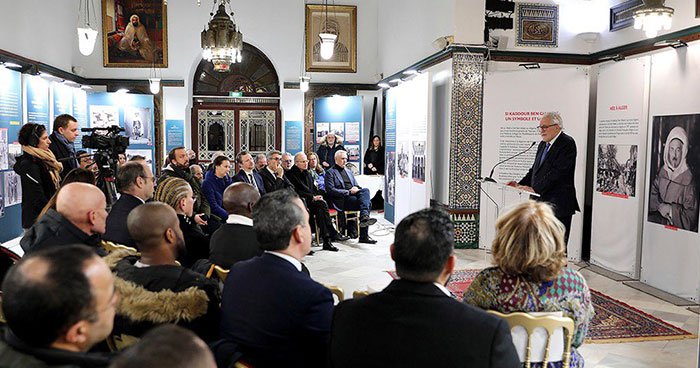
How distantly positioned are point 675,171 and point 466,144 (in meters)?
2.86

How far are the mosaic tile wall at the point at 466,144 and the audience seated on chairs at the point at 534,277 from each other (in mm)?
5906

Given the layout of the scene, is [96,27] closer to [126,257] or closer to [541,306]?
[126,257]

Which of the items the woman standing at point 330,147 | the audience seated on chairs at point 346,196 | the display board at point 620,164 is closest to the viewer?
the display board at point 620,164

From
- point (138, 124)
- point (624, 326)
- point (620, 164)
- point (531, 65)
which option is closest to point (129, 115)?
point (138, 124)

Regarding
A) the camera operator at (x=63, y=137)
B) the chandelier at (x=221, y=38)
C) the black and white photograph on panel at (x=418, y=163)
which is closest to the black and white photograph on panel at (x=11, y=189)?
the camera operator at (x=63, y=137)

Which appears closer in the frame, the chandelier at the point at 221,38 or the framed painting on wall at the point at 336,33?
the chandelier at the point at 221,38

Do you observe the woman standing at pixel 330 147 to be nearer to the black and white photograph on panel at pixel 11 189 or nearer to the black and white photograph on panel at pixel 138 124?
the black and white photograph on panel at pixel 138 124

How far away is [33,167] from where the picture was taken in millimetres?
5789

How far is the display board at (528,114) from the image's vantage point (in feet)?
24.7

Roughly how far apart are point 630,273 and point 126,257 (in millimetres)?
6019

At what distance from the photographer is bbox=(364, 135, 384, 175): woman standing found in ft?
40.7

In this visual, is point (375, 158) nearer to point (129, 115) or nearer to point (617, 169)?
point (129, 115)

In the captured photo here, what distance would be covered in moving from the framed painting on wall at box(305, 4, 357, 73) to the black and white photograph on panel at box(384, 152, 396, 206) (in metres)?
3.06

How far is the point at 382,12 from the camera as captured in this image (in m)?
12.9
